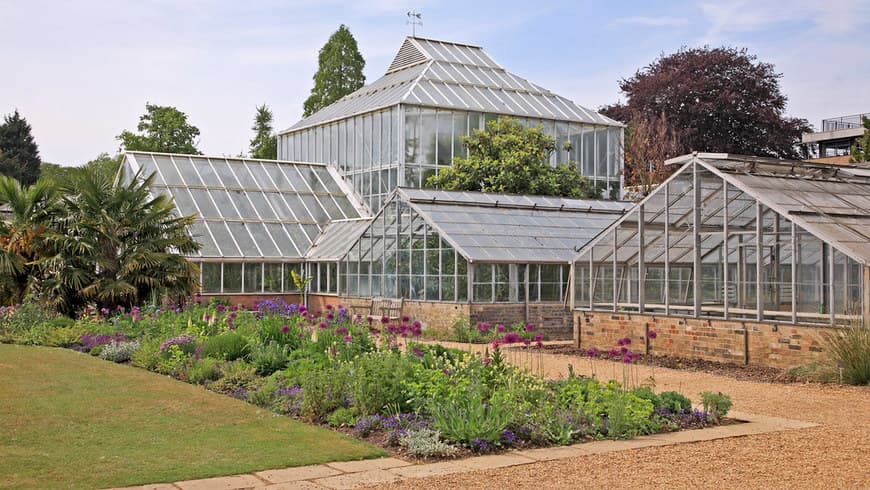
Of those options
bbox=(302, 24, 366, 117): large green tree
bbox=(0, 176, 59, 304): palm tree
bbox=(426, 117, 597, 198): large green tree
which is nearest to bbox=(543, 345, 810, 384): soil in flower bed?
bbox=(0, 176, 59, 304): palm tree

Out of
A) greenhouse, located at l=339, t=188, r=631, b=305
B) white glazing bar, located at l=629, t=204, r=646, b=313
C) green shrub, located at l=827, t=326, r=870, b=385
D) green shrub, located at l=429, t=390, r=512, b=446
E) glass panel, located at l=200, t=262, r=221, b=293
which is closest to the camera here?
green shrub, located at l=429, t=390, r=512, b=446

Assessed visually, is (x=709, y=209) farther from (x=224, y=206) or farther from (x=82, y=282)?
(x=224, y=206)

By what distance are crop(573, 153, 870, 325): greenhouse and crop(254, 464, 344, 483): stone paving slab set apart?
9.14 m

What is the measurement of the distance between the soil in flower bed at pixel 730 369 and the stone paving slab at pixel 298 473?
270 inches

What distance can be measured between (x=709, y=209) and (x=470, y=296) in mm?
6510

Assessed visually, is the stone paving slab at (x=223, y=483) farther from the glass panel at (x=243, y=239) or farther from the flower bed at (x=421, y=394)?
the glass panel at (x=243, y=239)

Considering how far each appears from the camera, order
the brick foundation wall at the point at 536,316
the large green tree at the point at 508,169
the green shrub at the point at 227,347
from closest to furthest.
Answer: the green shrub at the point at 227,347 → the brick foundation wall at the point at 536,316 → the large green tree at the point at 508,169

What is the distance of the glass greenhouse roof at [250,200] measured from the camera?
97.7ft

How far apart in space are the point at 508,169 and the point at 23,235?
612 inches

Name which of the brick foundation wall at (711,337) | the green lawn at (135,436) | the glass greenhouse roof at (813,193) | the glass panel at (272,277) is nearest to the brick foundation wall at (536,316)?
the brick foundation wall at (711,337)

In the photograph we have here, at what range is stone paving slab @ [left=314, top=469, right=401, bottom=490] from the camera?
7.02 metres

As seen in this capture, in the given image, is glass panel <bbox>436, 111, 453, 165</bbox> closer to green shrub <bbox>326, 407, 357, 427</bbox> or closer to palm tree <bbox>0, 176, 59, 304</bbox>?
palm tree <bbox>0, 176, 59, 304</bbox>

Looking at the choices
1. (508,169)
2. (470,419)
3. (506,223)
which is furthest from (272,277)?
(470,419)

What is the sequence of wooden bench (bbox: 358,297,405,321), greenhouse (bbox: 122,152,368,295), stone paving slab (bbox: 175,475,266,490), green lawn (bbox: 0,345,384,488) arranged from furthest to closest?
greenhouse (bbox: 122,152,368,295)
wooden bench (bbox: 358,297,405,321)
green lawn (bbox: 0,345,384,488)
stone paving slab (bbox: 175,475,266,490)
